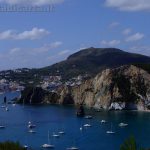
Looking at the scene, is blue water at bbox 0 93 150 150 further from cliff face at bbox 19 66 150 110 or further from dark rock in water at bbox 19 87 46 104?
dark rock in water at bbox 19 87 46 104

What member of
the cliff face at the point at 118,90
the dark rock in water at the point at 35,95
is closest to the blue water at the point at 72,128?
the cliff face at the point at 118,90

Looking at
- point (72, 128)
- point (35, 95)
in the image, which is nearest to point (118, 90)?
point (35, 95)

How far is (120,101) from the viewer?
119 m

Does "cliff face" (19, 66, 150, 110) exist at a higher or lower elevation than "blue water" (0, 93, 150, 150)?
higher

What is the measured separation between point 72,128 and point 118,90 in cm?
3527

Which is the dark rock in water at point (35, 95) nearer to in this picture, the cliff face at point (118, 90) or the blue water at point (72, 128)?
the cliff face at point (118, 90)

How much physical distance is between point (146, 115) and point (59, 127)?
21.5 metres

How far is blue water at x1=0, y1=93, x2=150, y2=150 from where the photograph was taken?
7244 cm

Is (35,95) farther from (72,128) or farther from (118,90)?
(72,128)

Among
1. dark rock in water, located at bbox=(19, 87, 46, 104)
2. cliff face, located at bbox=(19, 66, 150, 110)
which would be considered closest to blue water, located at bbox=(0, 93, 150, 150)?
cliff face, located at bbox=(19, 66, 150, 110)

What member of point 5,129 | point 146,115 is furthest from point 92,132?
point 146,115

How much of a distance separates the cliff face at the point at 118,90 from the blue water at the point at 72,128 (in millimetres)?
6343

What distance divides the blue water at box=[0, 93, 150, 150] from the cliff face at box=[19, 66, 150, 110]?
6343 millimetres

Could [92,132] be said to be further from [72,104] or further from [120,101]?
[72,104]
